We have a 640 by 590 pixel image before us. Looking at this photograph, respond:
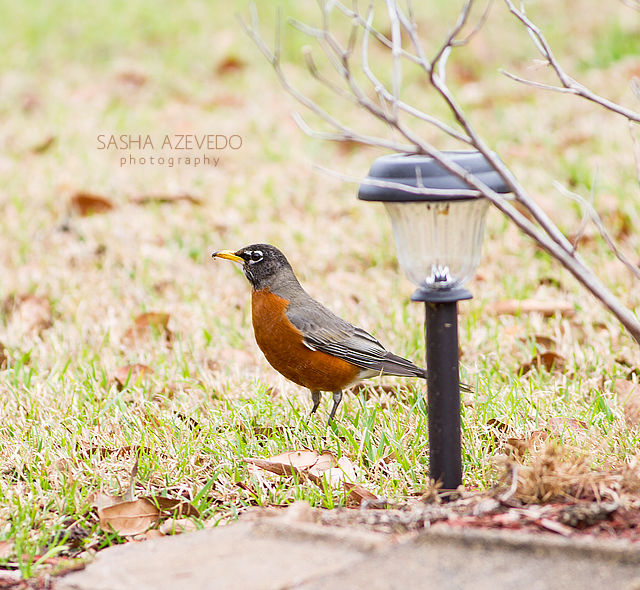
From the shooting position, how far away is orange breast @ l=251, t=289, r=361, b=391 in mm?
3406

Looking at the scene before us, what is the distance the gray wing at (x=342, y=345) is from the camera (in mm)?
3449

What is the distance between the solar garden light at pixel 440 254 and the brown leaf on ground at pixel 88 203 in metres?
3.92

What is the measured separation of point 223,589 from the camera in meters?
2.02

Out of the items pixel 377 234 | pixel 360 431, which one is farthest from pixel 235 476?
pixel 377 234

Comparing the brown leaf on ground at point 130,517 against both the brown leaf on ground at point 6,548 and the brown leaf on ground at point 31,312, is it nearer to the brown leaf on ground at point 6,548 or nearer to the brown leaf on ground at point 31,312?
the brown leaf on ground at point 6,548

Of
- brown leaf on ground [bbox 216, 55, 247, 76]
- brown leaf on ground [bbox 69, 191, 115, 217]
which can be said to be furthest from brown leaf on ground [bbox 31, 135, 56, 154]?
brown leaf on ground [bbox 216, 55, 247, 76]

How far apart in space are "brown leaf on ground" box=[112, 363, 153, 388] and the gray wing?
2.46ft

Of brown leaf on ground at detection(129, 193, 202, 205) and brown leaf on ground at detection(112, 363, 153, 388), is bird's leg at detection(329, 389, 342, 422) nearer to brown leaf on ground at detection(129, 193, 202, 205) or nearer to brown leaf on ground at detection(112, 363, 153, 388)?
brown leaf on ground at detection(112, 363, 153, 388)

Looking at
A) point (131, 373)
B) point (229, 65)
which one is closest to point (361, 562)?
point (131, 373)

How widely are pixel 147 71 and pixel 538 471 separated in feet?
25.1

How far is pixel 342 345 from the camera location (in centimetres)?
349

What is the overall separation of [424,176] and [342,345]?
1.15 metres

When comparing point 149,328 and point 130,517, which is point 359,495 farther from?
point 149,328

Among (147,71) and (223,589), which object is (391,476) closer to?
(223,589)
